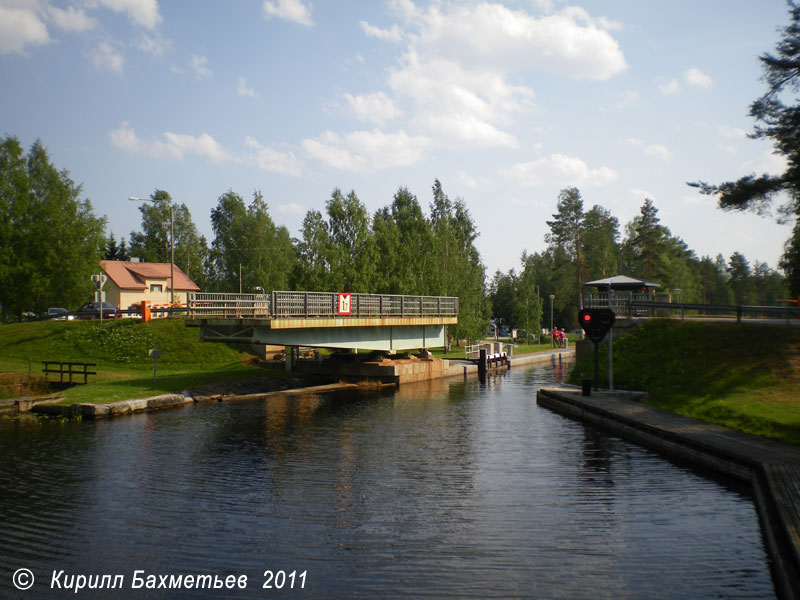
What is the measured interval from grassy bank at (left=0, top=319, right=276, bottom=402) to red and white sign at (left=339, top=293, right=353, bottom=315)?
277 inches

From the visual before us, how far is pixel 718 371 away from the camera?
25.8 metres

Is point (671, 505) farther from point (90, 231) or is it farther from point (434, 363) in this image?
point (90, 231)

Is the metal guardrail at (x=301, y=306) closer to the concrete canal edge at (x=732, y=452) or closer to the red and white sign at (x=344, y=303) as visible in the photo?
the red and white sign at (x=344, y=303)

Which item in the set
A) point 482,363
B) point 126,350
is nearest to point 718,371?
point 482,363

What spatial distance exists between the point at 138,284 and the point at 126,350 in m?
32.5

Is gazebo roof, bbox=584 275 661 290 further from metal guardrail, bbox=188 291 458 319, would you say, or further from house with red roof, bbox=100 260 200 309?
house with red roof, bbox=100 260 200 309

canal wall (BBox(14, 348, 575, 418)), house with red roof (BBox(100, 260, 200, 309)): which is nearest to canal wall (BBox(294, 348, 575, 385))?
canal wall (BBox(14, 348, 575, 418))

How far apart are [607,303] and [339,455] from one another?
26.9 metres

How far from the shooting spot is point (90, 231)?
5662 cm

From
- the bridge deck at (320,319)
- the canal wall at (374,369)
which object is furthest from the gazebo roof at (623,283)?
the canal wall at (374,369)

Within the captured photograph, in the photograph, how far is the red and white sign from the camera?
34.2 m

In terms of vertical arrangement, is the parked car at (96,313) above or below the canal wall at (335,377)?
above

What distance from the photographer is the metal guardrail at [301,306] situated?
1163 inches

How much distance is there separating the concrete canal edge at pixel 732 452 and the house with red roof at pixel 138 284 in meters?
54.2
